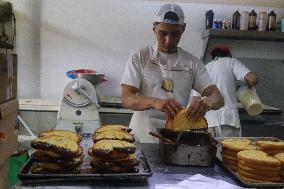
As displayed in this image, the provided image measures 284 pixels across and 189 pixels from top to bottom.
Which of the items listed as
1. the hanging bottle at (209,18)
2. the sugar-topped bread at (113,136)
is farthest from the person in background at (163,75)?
the hanging bottle at (209,18)

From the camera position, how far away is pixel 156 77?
274cm

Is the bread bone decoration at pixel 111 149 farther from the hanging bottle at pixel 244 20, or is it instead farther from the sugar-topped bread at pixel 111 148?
the hanging bottle at pixel 244 20

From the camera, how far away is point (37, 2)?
16.4 feet

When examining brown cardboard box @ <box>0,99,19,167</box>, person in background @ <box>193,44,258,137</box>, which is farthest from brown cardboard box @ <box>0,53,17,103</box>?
person in background @ <box>193,44,258,137</box>

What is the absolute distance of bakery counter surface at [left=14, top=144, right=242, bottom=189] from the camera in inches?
56.9

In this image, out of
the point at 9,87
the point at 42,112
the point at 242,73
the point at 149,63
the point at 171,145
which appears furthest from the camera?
the point at 42,112

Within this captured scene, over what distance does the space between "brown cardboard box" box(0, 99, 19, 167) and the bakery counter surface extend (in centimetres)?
47

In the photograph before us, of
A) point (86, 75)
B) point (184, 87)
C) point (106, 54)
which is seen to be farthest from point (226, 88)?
point (106, 54)

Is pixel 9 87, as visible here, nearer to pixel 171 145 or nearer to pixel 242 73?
pixel 171 145

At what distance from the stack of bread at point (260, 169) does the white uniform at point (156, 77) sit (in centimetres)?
116

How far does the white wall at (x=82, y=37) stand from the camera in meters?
5.02

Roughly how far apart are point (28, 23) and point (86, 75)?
1.70 m

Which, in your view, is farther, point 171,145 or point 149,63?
point 149,63

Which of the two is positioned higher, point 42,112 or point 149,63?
point 149,63
